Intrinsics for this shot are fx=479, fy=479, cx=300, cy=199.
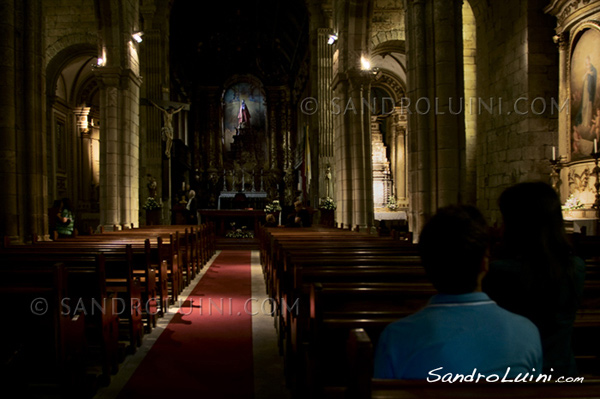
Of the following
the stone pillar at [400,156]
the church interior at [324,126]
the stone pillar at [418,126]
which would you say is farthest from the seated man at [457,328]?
the stone pillar at [400,156]

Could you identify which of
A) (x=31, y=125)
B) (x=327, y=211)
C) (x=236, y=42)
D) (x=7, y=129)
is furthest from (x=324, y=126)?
(x=236, y=42)

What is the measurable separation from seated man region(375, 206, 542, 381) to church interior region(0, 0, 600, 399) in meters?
0.66

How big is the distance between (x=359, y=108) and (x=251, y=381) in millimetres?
10097

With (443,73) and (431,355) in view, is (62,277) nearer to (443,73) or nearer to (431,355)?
(431,355)

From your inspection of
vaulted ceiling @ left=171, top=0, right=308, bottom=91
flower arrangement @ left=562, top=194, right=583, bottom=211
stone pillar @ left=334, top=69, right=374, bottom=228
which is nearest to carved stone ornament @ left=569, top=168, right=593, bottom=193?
flower arrangement @ left=562, top=194, right=583, bottom=211

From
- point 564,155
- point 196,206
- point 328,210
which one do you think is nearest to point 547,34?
point 564,155

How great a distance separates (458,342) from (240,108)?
29279mm

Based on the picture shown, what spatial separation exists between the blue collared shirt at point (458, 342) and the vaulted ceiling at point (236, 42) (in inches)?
1001

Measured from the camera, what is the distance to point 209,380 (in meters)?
3.91

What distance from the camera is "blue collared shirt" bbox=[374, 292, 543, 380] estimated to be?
138 centimetres

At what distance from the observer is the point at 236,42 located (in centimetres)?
2834

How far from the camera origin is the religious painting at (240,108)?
29.7 metres

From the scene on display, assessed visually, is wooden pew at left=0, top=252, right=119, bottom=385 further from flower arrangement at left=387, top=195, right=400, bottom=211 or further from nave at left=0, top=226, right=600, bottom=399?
flower arrangement at left=387, top=195, right=400, bottom=211

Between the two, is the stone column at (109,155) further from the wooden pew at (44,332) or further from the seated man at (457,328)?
the seated man at (457,328)
